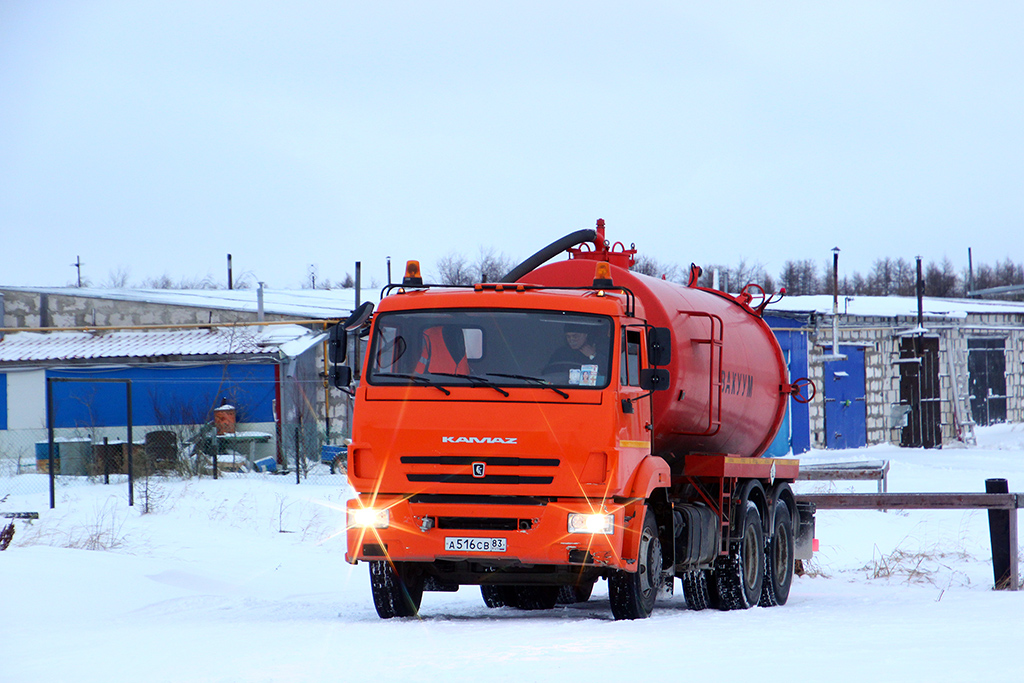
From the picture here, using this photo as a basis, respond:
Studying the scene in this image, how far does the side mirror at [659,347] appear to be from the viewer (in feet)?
32.4

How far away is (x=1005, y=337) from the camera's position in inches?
1690

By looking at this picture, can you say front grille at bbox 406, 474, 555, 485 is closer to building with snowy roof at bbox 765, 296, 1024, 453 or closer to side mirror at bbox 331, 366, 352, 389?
side mirror at bbox 331, 366, 352, 389

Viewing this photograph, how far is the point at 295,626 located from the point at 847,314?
2993 cm

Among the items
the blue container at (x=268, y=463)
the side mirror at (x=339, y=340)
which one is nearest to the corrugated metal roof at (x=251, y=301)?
the blue container at (x=268, y=463)

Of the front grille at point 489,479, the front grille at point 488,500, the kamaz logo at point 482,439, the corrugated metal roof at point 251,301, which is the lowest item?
the front grille at point 488,500

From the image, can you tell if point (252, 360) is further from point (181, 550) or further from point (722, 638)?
point (722, 638)

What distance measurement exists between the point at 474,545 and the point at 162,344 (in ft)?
77.4

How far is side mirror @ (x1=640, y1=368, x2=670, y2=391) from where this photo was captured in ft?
32.3

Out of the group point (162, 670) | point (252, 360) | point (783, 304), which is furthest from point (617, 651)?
point (783, 304)

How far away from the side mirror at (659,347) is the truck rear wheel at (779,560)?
426cm

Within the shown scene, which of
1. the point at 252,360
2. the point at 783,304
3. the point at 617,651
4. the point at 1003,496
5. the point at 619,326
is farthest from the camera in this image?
the point at 783,304

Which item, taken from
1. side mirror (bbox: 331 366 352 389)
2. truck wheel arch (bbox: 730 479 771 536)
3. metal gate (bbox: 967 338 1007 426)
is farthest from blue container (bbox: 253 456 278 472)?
metal gate (bbox: 967 338 1007 426)

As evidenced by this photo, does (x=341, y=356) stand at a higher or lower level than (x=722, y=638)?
higher

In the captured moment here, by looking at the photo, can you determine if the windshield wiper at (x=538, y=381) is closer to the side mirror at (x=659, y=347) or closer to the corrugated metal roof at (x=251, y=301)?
the side mirror at (x=659, y=347)
